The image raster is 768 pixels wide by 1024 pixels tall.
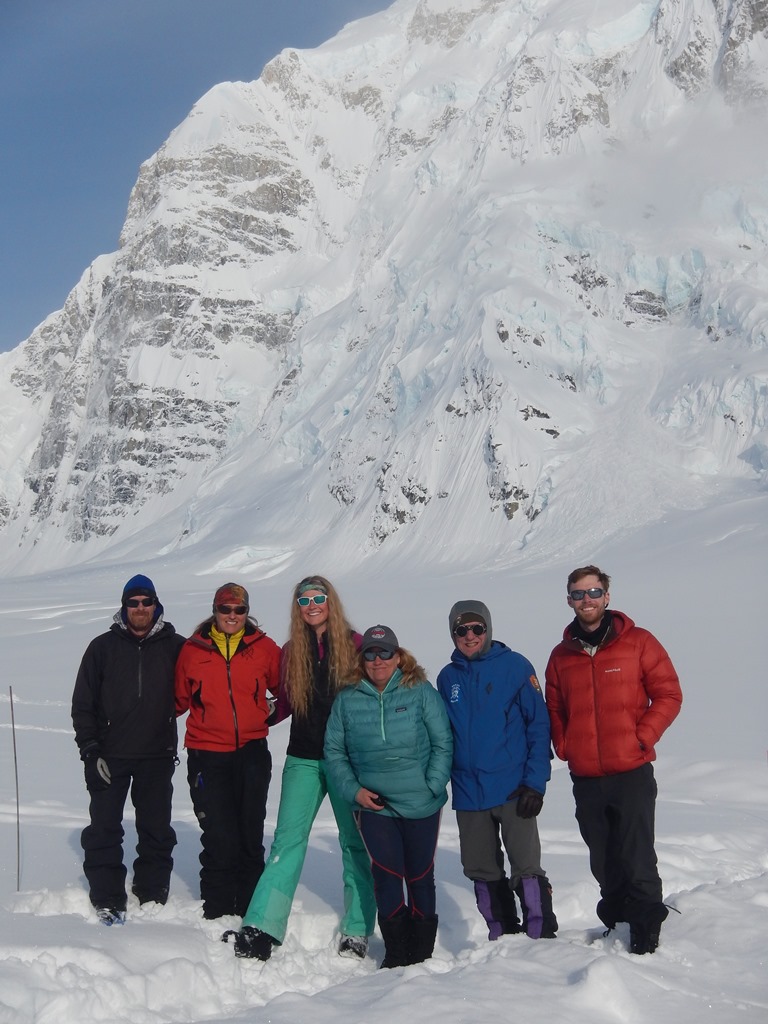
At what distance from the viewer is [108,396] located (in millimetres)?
107062

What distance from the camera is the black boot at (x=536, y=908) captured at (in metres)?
4.46

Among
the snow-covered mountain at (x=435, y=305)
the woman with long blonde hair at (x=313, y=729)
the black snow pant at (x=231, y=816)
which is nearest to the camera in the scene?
the woman with long blonde hair at (x=313, y=729)

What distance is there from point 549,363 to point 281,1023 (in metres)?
55.9

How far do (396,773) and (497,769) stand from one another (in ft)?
1.68

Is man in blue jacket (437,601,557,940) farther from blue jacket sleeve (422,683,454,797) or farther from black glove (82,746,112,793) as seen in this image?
black glove (82,746,112,793)

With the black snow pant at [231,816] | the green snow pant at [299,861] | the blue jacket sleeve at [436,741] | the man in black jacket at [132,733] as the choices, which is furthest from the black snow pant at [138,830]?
the blue jacket sleeve at [436,741]

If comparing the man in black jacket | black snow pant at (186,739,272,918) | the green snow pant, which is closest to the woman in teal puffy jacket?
the green snow pant

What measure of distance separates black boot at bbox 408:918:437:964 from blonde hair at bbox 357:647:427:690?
3.68ft

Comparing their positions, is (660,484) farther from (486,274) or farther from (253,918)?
(253,918)

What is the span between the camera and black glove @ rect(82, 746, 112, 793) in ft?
16.1

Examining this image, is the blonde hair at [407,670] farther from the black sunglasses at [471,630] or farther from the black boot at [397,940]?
the black boot at [397,940]

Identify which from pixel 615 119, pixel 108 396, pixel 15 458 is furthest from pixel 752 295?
pixel 15 458

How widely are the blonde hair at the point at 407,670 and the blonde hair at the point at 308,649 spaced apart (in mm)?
143

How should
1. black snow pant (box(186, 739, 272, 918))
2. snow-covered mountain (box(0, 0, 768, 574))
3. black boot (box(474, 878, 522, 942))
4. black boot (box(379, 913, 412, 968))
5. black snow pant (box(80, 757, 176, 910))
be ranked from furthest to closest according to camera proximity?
snow-covered mountain (box(0, 0, 768, 574)) → black snow pant (box(186, 739, 272, 918)) → black snow pant (box(80, 757, 176, 910)) → black boot (box(474, 878, 522, 942)) → black boot (box(379, 913, 412, 968))
